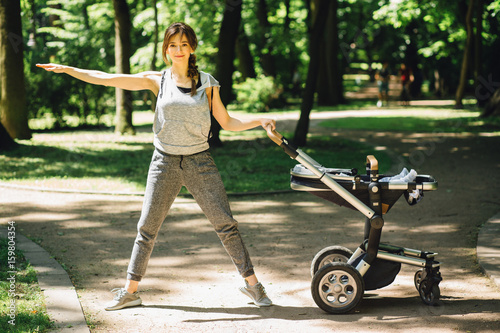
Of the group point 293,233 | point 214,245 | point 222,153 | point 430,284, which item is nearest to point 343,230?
point 293,233

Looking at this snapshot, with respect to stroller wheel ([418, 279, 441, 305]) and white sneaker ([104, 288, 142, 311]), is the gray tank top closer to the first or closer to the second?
white sneaker ([104, 288, 142, 311])

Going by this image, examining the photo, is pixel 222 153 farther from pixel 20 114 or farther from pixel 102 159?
pixel 20 114

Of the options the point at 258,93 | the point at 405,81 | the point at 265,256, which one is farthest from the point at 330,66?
the point at 265,256

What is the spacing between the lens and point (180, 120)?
459 centimetres

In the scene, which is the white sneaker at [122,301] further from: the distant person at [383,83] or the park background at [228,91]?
the distant person at [383,83]

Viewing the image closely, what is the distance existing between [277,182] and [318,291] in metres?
6.15

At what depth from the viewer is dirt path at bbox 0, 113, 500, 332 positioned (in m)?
4.56

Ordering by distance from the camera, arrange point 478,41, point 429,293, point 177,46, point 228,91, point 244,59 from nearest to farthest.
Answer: point 177,46, point 429,293, point 228,91, point 478,41, point 244,59

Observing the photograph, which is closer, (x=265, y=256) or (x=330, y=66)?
(x=265, y=256)

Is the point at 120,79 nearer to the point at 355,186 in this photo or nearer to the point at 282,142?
the point at 282,142

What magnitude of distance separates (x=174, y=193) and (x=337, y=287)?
143cm

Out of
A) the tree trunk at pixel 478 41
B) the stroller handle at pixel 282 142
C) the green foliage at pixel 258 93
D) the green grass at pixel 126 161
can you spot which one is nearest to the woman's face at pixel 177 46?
the stroller handle at pixel 282 142

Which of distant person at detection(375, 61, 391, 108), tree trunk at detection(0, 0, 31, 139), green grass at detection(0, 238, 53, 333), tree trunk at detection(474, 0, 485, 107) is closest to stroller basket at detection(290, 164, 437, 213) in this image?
green grass at detection(0, 238, 53, 333)

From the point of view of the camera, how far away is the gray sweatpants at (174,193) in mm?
4668
